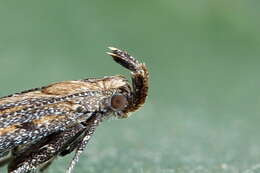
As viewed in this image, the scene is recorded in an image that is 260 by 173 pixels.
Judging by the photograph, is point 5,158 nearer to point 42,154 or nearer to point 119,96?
point 42,154

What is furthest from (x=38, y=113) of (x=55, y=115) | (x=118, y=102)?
(x=118, y=102)

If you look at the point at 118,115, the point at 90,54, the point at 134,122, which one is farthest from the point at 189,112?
the point at 118,115

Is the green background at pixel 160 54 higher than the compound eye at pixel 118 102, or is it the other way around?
the green background at pixel 160 54

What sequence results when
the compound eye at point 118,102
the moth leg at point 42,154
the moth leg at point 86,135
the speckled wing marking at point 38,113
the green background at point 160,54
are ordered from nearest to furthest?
the speckled wing marking at point 38,113, the moth leg at point 42,154, the moth leg at point 86,135, the compound eye at point 118,102, the green background at point 160,54

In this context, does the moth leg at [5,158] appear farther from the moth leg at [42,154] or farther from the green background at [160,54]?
the green background at [160,54]

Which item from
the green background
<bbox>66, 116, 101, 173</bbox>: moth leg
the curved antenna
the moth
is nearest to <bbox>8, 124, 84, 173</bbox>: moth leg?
the moth

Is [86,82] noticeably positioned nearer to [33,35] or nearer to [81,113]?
[81,113]

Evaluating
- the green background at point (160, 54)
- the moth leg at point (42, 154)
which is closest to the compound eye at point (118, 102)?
the moth leg at point (42, 154)
